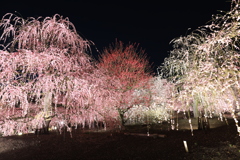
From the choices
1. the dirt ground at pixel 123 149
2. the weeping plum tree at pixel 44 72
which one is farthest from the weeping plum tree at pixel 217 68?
the weeping plum tree at pixel 44 72

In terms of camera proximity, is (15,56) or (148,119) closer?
(15,56)

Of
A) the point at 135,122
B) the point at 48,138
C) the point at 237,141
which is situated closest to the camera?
the point at 237,141

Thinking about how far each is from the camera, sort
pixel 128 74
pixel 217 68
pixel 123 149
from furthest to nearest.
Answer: pixel 128 74 → pixel 123 149 → pixel 217 68

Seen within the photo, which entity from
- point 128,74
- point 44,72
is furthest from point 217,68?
point 128,74

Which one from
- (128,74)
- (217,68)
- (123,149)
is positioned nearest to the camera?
(217,68)

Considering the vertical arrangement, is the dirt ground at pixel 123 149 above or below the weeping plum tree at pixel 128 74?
below

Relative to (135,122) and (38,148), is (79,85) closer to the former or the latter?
(38,148)

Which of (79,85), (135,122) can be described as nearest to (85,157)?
(79,85)

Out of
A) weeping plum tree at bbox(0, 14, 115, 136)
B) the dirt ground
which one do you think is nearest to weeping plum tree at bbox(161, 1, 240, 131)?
the dirt ground

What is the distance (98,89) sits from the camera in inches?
226

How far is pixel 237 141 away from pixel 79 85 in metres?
6.56

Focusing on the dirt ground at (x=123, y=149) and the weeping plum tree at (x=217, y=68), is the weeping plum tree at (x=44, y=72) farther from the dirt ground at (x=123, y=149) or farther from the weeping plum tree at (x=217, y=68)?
the weeping plum tree at (x=217, y=68)

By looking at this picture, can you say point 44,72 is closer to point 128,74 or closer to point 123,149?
point 123,149

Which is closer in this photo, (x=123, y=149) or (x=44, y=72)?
(x=44, y=72)
